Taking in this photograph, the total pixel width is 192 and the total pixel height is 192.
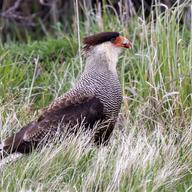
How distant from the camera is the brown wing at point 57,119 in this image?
6.02 m

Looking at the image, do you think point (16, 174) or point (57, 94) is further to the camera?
point (57, 94)

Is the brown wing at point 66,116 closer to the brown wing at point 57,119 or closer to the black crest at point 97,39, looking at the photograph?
the brown wing at point 57,119

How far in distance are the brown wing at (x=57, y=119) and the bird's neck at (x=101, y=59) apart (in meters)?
0.28

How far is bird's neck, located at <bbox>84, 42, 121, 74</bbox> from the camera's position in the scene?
6.46 m

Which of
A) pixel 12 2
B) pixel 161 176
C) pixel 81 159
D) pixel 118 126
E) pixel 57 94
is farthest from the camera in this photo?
pixel 12 2

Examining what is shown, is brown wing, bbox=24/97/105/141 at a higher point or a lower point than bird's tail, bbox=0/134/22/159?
higher

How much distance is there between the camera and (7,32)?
12.3 m

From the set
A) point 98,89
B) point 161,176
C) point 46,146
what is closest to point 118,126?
point 98,89

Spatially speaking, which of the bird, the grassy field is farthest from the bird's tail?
the grassy field

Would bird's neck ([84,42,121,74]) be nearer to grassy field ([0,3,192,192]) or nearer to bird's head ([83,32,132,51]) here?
bird's head ([83,32,132,51])

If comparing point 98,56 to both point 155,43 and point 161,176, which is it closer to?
point 155,43

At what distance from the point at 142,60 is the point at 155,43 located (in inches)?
6.6

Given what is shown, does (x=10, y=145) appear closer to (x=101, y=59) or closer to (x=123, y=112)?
(x=101, y=59)

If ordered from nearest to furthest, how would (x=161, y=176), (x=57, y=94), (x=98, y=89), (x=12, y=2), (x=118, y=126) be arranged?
(x=161, y=176), (x=98, y=89), (x=118, y=126), (x=57, y=94), (x=12, y=2)
